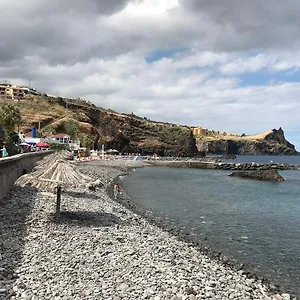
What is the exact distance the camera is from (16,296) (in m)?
8.27

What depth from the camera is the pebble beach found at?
932 centimetres

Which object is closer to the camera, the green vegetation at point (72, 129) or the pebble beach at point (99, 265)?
the pebble beach at point (99, 265)

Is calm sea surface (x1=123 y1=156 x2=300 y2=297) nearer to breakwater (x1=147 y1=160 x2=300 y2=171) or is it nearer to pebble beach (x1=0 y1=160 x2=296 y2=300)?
pebble beach (x1=0 y1=160 x2=296 y2=300)

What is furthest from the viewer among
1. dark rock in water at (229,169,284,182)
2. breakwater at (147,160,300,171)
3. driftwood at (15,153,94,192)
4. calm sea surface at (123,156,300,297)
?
breakwater at (147,160,300,171)

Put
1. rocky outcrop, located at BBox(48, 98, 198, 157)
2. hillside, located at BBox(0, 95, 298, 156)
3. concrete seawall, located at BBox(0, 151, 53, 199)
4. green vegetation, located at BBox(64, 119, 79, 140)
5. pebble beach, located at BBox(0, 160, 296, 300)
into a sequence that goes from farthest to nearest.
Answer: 1. rocky outcrop, located at BBox(48, 98, 198, 157)
2. hillside, located at BBox(0, 95, 298, 156)
3. green vegetation, located at BBox(64, 119, 79, 140)
4. concrete seawall, located at BBox(0, 151, 53, 199)
5. pebble beach, located at BBox(0, 160, 296, 300)

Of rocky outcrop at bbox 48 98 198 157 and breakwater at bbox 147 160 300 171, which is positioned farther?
rocky outcrop at bbox 48 98 198 157

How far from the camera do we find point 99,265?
11234 mm

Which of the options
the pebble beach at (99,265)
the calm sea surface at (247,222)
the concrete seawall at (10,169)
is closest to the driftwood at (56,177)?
the pebble beach at (99,265)

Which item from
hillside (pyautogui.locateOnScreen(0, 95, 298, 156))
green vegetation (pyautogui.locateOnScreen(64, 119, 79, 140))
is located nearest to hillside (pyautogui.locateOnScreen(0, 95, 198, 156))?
hillside (pyautogui.locateOnScreen(0, 95, 298, 156))

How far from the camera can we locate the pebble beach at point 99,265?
9.32 metres

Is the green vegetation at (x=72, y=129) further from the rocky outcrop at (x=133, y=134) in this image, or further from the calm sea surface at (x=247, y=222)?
the calm sea surface at (x=247, y=222)

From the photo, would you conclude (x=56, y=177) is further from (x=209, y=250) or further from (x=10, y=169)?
(x=209, y=250)

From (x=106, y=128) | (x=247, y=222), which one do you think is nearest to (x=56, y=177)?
(x=247, y=222)

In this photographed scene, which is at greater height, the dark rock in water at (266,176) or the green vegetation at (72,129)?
the green vegetation at (72,129)
